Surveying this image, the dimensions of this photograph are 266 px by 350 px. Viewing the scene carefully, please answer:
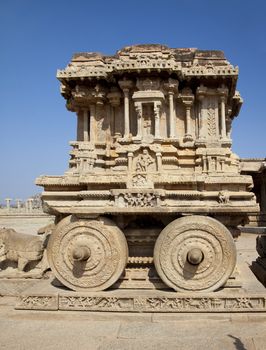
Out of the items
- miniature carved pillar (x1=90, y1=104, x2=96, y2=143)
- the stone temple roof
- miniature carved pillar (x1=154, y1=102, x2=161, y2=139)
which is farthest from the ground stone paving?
the stone temple roof

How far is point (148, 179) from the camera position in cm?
569

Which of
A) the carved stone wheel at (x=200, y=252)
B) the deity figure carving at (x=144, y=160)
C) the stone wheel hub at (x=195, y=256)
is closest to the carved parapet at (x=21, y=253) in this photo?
the deity figure carving at (x=144, y=160)

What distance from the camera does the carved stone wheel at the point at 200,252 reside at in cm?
499

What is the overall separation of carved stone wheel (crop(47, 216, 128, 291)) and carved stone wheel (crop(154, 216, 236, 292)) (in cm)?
67

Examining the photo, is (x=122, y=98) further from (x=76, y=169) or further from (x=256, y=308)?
(x=256, y=308)

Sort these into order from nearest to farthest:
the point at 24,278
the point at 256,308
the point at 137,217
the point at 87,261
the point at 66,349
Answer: the point at 66,349 < the point at 256,308 < the point at 87,261 < the point at 137,217 < the point at 24,278

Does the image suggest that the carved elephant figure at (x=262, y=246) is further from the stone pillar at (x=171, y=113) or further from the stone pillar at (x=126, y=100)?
the stone pillar at (x=126, y=100)

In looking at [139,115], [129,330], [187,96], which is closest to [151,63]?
[139,115]

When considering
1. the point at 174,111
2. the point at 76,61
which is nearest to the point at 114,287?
the point at 174,111

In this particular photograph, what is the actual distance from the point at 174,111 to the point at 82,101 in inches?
130

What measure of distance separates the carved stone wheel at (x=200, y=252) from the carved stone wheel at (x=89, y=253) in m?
0.67

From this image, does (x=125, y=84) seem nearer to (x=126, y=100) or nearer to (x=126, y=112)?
(x=126, y=100)

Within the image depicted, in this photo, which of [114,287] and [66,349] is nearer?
[66,349]

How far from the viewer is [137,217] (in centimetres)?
555
